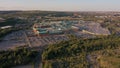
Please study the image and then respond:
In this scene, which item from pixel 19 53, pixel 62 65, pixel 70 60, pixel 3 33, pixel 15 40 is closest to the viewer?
pixel 62 65

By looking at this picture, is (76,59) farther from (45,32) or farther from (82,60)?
(45,32)

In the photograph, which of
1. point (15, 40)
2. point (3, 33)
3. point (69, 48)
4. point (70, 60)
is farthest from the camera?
point (3, 33)

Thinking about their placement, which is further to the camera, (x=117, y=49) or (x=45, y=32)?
(x=45, y=32)

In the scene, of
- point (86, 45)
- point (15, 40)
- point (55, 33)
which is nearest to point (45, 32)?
point (55, 33)

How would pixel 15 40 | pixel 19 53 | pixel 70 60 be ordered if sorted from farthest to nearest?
pixel 15 40 < pixel 19 53 < pixel 70 60

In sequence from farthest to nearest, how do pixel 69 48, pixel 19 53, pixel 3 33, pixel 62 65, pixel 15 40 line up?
pixel 3 33 → pixel 15 40 → pixel 69 48 → pixel 19 53 → pixel 62 65

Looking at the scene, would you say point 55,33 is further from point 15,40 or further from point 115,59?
point 115,59

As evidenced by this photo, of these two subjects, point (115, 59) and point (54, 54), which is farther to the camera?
point (54, 54)

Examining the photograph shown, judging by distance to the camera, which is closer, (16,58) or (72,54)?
(16,58)

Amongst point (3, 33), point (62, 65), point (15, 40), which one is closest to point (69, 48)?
point (62, 65)
